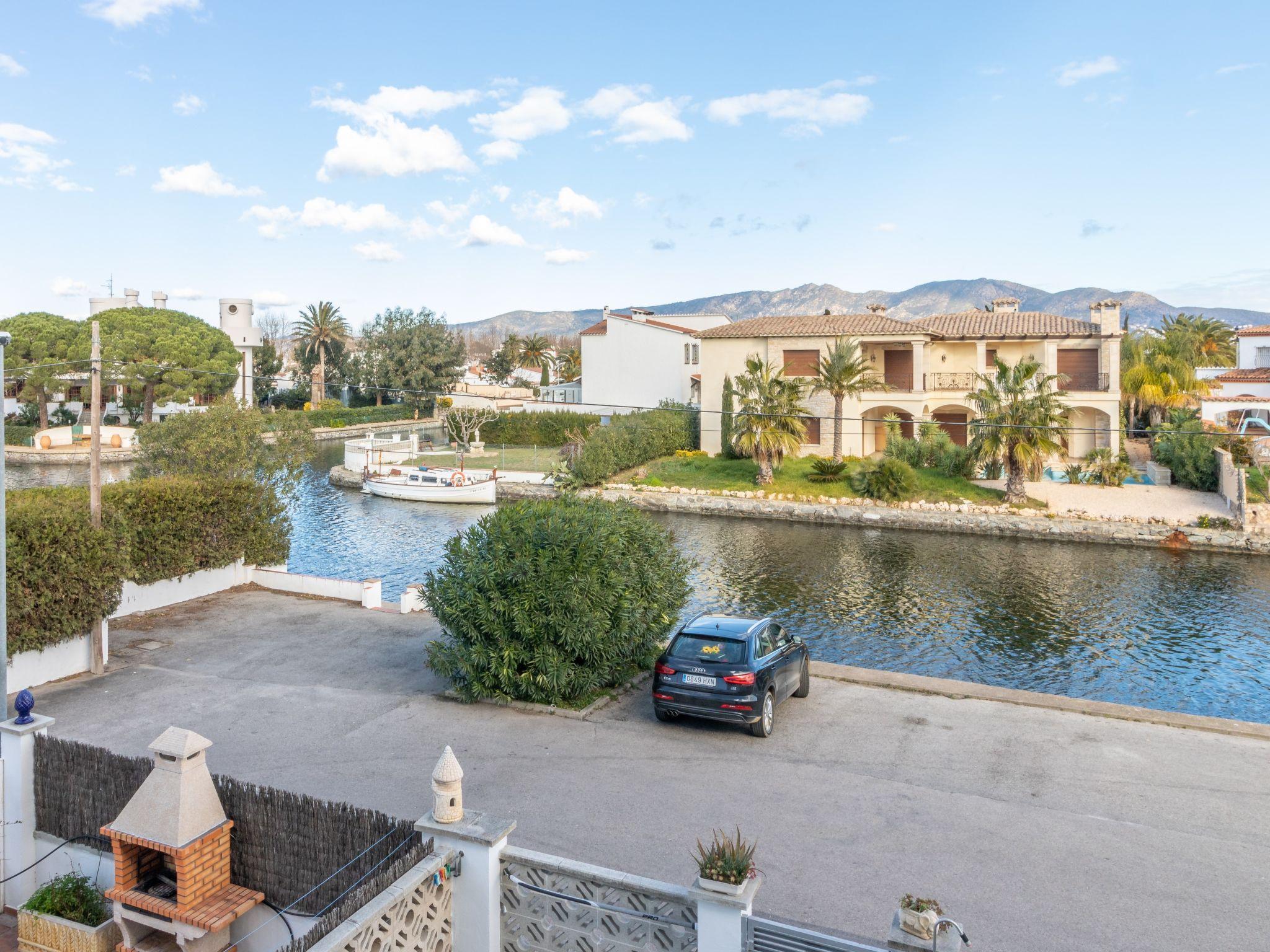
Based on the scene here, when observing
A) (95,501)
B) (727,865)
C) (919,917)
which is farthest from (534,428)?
(919,917)

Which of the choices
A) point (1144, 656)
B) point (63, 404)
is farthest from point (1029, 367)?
→ point (63, 404)

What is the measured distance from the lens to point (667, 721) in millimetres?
11969

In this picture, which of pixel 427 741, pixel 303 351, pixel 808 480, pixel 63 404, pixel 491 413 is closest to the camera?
pixel 427 741

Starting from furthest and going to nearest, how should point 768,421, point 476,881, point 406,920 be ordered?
point 768,421 < point 476,881 < point 406,920

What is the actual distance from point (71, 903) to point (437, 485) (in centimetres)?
3537

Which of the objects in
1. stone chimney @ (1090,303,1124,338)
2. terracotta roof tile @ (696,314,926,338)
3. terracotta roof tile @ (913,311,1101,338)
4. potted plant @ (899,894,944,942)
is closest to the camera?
potted plant @ (899,894,944,942)

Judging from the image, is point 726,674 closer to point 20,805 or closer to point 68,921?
point 68,921

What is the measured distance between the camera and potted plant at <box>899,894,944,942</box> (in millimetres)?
4723

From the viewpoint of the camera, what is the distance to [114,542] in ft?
46.9

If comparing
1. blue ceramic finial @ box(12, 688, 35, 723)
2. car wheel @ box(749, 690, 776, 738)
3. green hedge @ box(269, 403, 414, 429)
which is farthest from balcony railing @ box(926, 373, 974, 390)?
green hedge @ box(269, 403, 414, 429)

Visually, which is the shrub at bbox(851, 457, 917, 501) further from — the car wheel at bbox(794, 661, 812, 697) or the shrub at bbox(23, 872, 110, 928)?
the shrub at bbox(23, 872, 110, 928)

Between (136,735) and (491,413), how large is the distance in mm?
51001

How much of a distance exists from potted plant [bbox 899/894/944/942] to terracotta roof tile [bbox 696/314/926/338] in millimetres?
43841

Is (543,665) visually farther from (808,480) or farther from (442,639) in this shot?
(808,480)
